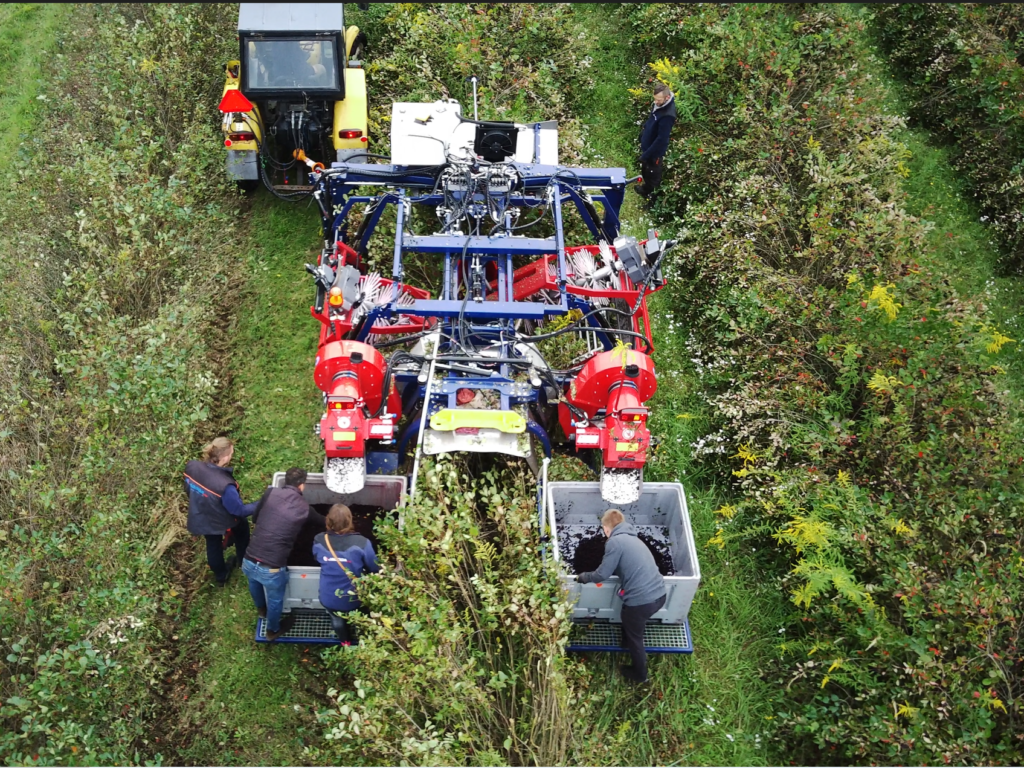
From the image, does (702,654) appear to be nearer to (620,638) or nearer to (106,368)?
(620,638)

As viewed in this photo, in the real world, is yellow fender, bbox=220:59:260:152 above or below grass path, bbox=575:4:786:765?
above

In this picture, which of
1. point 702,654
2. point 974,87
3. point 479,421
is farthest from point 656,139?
point 702,654

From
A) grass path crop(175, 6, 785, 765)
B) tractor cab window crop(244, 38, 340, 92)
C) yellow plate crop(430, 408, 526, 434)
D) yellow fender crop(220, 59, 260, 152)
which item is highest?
tractor cab window crop(244, 38, 340, 92)

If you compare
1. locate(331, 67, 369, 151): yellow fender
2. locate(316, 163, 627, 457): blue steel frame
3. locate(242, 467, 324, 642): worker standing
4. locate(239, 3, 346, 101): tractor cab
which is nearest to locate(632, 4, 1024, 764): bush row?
locate(316, 163, 627, 457): blue steel frame

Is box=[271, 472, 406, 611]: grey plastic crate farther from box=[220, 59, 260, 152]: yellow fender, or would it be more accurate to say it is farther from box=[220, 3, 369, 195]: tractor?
box=[220, 59, 260, 152]: yellow fender

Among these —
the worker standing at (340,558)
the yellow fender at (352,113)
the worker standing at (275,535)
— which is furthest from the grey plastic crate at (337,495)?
the yellow fender at (352,113)

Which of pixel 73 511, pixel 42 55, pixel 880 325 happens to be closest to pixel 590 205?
pixel 880 325

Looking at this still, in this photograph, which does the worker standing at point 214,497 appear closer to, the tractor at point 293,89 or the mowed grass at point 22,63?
the tractor at point 293,89

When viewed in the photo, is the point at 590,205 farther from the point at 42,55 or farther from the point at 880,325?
the point at 42,55
